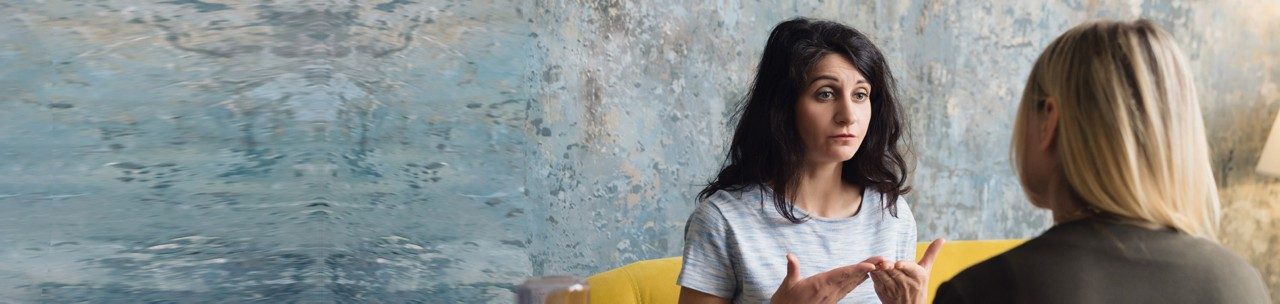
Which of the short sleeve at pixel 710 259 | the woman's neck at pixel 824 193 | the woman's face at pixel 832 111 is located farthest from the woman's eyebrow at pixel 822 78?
the short sleeve at pixel 710 259

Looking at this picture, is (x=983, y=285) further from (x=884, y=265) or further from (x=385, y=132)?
(x=385, y=132)

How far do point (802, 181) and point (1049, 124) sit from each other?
96 centimetres

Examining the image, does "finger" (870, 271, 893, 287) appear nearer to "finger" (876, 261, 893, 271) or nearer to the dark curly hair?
"finger" (876, 261, 893, 271)

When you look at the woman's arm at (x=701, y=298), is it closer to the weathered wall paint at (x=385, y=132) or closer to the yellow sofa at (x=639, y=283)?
the yellow sofa at (x=639, y=283)

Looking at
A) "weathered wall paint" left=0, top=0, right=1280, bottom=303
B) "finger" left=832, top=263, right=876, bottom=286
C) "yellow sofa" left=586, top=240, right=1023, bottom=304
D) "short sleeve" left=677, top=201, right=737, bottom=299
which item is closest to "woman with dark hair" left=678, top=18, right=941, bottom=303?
"short sleeve" left=677, top=201, right=737, bottom=299

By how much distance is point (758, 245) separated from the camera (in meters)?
1.95

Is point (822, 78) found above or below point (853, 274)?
above

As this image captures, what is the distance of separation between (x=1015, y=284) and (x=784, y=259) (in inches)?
37.6

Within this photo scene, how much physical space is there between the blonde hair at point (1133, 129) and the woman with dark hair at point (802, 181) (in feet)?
2.71

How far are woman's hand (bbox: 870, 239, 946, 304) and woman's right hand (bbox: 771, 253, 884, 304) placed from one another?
19mm

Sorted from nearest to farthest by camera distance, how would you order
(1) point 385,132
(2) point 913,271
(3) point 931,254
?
(2) point 913,271
(3) point 931,254
(1) point 385,132

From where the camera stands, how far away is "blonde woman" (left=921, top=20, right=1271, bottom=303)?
101 cm

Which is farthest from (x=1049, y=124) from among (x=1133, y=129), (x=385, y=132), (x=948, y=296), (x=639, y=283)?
(x=385, y=132)

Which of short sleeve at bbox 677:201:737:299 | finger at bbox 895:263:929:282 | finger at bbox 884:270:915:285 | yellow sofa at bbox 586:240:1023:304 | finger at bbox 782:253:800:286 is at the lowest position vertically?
yellow sofa at bbox 586:240:1023:304
